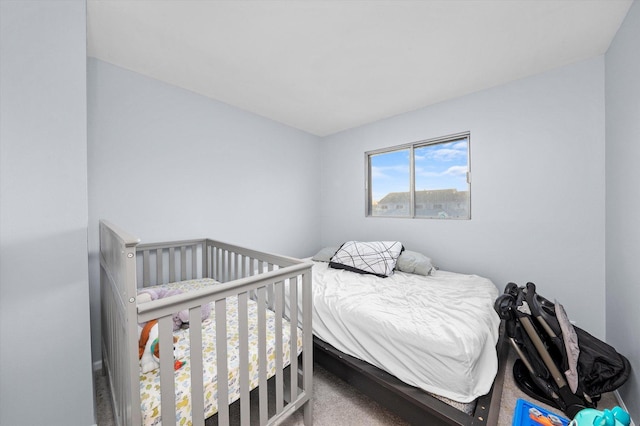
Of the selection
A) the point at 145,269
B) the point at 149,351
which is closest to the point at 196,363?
the point at 149,351

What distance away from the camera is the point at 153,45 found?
1.72m

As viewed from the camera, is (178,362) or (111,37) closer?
(178,362)

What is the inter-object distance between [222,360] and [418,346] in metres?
1.00

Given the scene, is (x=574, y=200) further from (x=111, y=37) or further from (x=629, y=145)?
(x=111, y=37)

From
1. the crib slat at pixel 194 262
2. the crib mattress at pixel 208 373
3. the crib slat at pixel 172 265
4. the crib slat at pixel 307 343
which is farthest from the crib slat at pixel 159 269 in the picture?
the crib slat at pixel 307 343

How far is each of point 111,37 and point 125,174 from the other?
3.14 ft

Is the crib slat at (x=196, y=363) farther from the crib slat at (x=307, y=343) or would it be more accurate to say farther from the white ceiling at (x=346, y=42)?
the white ceiling at (x=346, y=42)

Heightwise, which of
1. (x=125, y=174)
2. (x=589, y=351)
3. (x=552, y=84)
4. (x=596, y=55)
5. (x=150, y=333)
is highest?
(x=596, y=55)

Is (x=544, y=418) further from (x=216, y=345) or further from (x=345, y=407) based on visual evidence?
(x=216, y=345)

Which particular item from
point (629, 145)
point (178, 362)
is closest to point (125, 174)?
point (178, 362)

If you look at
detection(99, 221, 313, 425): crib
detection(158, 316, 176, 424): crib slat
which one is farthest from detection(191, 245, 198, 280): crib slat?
detection(158, 316, 176, 424): crib slat

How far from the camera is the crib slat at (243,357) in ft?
3.56

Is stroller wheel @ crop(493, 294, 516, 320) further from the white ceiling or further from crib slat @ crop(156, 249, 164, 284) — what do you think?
crib slat @ crop(156, 249, 164, 284)

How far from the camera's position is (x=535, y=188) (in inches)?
85.1
